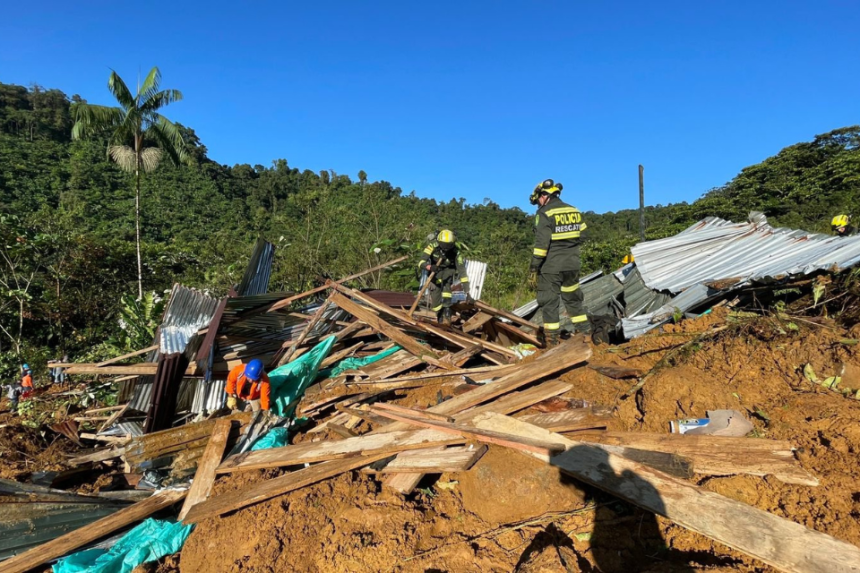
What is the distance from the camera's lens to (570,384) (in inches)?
166

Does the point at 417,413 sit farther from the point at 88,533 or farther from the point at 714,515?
the point at 88,533

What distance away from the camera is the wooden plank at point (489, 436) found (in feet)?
10.4

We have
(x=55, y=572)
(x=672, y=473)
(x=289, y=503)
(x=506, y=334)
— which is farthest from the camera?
(x=506, y=334)

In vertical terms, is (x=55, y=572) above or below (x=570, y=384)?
below

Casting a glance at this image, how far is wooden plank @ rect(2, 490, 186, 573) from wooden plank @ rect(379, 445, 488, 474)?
2.09 metres

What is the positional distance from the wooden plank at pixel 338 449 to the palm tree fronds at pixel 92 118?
1182 centimetres

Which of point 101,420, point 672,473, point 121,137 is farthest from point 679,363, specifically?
point 121,137

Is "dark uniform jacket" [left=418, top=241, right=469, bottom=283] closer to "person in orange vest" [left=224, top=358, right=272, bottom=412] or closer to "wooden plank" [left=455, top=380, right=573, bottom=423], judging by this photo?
"wooden plank" [left=455, top=380, right=573, bottom=423]

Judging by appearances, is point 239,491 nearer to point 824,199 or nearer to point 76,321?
point 76,321

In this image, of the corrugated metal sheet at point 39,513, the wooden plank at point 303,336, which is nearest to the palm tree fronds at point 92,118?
the wooden plank at point 303,336

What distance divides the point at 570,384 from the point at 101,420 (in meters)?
6.53

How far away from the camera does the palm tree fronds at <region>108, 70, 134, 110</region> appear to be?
11.5m

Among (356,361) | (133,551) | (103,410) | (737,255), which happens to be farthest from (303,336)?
(737,255)

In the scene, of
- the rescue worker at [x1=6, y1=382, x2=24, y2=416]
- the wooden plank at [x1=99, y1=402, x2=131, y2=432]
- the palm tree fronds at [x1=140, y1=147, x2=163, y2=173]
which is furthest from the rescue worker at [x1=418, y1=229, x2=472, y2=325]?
the palm tree fronds at [x1=140, y1=147, x2=163, y2=173]
